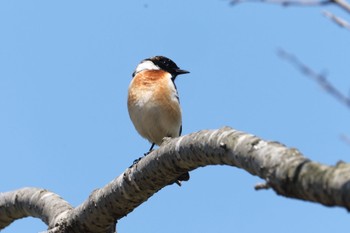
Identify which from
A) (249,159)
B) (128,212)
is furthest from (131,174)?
(249,159)

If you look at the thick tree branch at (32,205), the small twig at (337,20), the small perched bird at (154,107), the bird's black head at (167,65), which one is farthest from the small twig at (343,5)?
the bird's black head at (167,65)

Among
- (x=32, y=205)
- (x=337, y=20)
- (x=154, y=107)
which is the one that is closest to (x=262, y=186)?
(x=337, y=20)

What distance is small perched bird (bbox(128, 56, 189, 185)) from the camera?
6.65 meters

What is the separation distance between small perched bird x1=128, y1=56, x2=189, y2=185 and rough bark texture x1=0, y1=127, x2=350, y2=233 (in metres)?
1.83

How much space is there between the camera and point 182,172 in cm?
401

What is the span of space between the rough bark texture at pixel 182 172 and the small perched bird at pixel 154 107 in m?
1.83

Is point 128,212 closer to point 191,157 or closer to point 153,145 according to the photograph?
point 191,157

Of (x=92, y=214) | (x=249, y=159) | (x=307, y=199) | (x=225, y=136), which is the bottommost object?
(x=307, y=199)

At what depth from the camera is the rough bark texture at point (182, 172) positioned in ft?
7.90

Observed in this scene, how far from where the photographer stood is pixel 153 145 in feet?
23.2

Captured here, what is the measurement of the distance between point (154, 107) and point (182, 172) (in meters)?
2.67

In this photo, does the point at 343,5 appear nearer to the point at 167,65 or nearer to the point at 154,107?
the point at 154,107

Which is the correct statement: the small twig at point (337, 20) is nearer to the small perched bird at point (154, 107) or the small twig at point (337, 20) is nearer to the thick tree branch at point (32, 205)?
the thick tree branch at point (32, 205)

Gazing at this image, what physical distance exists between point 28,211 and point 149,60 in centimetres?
319
